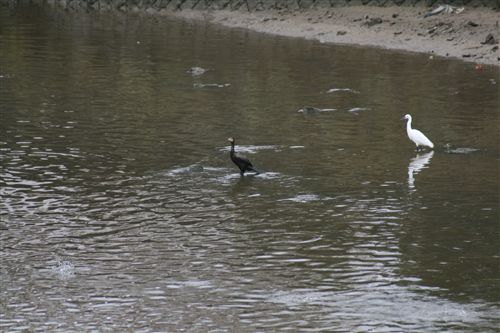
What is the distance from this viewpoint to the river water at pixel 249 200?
43.2 feet

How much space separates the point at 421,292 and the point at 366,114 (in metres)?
12.6

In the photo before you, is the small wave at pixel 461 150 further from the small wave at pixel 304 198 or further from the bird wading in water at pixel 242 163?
the small wave at pixel 304 198

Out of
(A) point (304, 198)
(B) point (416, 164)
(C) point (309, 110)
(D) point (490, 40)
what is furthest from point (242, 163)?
(D) point (490, 40)

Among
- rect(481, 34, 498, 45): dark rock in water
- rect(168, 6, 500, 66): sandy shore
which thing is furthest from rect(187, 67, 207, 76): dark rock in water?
rect(481, 34, 498, 45): dark rock in water

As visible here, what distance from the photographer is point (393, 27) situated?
40844mm

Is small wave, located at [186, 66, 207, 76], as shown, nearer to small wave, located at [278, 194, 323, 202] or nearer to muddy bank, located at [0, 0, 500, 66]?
muddy bank, located at [0, 0, 500, 66]

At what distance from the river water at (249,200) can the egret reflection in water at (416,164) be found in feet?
0.18

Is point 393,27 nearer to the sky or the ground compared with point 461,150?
nearer to the sky

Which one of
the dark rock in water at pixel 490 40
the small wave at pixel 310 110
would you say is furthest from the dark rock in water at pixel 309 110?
the dark rock in water at pixel 490 40

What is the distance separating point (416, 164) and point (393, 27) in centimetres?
2058

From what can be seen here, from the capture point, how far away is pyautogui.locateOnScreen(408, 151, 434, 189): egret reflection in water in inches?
777

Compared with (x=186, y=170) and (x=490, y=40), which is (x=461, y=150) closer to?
(x=186, y=170)

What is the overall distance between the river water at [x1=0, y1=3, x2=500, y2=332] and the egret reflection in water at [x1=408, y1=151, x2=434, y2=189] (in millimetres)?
55

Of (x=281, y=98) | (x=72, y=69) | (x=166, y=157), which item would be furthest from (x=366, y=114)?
(x=72, y=69)
